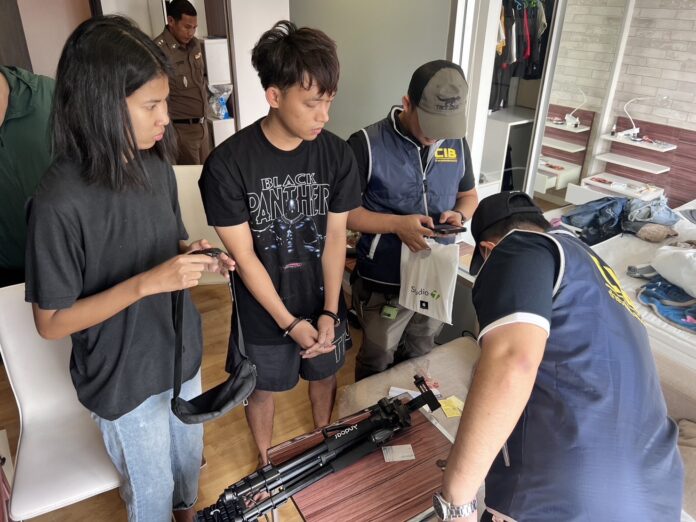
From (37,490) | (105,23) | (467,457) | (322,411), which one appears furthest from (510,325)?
(37,490)

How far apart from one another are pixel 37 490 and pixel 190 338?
586 millimetres

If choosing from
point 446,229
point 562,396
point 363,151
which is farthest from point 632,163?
point 562,396

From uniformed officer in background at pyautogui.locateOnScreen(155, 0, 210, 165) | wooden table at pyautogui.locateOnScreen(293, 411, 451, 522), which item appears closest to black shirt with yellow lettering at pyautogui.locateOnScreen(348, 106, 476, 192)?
wooden table at pyautogui.locateOnScreen(293, 411, 451, 522)

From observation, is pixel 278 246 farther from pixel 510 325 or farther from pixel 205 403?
pixel 510 325

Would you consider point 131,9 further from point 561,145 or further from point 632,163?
point 632,163

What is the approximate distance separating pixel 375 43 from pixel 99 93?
2781 millimetres

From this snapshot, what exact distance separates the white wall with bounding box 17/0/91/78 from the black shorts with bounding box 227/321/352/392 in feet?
12.9

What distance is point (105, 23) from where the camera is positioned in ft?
3.22

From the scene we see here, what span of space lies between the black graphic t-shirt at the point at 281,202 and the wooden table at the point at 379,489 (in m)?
0.47

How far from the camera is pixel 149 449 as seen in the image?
1.25 m

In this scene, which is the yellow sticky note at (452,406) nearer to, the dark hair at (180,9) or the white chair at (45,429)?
the white chair at (45,429)

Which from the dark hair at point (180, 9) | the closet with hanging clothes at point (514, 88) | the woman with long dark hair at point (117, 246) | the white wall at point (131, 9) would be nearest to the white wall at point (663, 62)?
the closet with hanging clothes at point (514, 88)

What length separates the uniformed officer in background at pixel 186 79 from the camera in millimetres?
3254

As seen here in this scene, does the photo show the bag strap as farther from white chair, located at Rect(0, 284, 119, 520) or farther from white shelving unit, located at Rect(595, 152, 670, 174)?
white shelving unit, located at Rect(595, 152, 670, 174)
